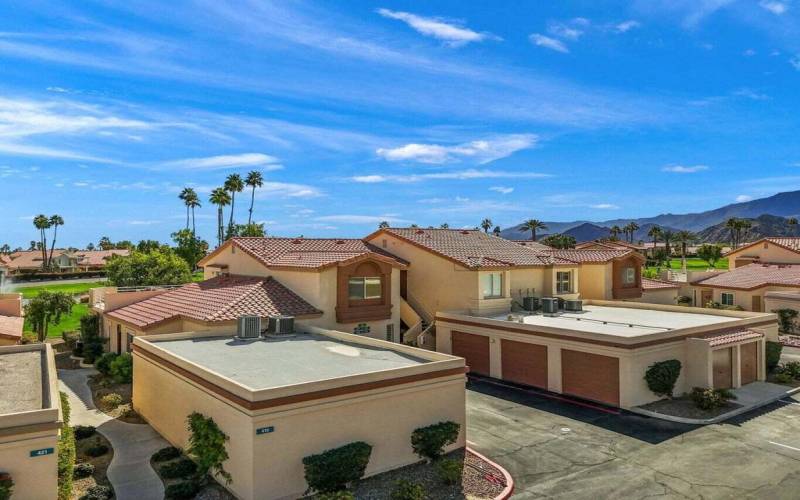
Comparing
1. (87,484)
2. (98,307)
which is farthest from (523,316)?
(98,307)

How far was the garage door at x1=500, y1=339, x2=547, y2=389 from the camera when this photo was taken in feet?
87.8

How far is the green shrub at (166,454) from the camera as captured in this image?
57.8 ft

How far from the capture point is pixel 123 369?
26609 millimetres

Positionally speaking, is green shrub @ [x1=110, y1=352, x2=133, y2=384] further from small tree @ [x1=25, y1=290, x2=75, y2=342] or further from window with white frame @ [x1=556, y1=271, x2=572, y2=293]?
window with white frame @ [x1=556, y1=271, x2=572, y2=293]

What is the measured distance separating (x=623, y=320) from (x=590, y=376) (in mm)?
7028

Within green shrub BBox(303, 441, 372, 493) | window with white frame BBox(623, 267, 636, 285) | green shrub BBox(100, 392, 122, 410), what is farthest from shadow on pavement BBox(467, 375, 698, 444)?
window with white frame BBox(623, 267, 636, 285)

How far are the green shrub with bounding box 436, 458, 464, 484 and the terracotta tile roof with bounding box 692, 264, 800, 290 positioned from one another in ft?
146

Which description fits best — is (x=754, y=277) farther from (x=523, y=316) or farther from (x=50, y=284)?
(x=50, y=284)

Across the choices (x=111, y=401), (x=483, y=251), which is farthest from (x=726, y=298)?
(x=111, y=401)

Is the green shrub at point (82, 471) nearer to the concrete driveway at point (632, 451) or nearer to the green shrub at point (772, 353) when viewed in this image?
the concrete driveway at point (632, 451)

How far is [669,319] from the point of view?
30.5 meters

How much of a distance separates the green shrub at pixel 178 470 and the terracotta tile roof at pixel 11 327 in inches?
563

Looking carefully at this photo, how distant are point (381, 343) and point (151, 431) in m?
9.44

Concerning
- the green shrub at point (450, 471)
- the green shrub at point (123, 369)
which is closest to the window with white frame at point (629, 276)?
the green shrub at point (450, 471)
